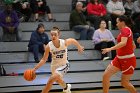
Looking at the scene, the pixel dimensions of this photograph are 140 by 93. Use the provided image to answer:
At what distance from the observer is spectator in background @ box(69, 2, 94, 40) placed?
11562 mm

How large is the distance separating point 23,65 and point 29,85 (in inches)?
60.5

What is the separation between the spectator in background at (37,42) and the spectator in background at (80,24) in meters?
1.40

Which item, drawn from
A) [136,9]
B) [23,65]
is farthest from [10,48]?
[136,9]

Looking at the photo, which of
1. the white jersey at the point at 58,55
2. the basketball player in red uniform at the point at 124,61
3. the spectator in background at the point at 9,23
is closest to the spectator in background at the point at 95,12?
the spectator in background at the point at 9,23

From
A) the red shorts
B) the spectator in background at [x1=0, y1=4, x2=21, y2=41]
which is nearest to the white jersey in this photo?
the red shorts

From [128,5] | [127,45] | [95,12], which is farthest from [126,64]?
[128,5]

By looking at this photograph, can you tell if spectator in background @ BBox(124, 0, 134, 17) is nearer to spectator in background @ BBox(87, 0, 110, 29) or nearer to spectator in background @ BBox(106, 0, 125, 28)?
spectator in background @ BBox(106, 0, 125, 28)

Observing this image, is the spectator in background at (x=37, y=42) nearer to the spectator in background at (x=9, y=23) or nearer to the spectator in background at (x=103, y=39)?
the spectator in background at (x=9, y=23)

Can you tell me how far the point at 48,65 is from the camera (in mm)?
10180

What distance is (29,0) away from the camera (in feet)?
40.8

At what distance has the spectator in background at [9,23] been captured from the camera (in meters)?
11.1

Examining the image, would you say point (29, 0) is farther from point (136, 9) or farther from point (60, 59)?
point (60, 59)

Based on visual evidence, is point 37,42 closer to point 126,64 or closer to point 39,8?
point 39,8

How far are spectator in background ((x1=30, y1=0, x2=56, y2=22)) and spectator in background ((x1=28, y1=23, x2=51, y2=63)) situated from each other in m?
1.66
